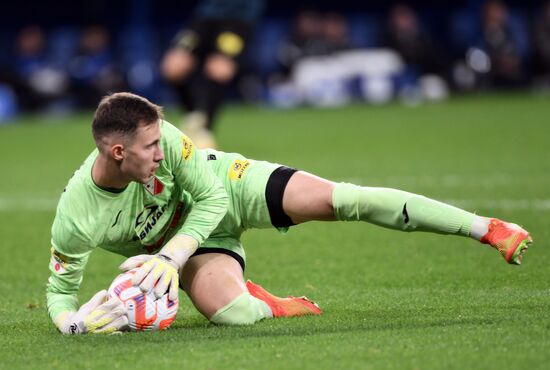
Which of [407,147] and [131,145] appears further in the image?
[407,147]

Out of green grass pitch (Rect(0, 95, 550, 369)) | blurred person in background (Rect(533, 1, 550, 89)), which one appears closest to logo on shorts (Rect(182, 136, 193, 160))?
green grass pitch (Rect(0, 95, 550, 369))

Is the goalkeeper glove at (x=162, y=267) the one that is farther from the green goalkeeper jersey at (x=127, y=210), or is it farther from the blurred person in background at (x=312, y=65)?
the blurred person in background at (x=312, y=65)

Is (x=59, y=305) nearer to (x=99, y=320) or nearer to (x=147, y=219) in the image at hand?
(x=99, y=320)

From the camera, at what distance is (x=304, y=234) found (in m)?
8.10

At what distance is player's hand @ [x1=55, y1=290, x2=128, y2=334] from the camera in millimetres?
4863

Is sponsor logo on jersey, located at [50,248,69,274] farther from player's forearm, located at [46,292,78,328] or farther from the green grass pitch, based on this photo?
the green grass pitch

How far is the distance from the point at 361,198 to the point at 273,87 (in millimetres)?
18982

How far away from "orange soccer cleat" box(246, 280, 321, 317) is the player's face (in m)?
0.88

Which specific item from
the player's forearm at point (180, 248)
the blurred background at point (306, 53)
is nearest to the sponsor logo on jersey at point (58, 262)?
the player's forearm at point (180, 248)

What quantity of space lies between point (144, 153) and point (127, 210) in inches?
16.0

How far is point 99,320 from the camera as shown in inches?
192

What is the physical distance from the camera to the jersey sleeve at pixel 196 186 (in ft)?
16.3

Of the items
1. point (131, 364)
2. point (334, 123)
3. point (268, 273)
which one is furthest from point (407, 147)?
point (131, 364)

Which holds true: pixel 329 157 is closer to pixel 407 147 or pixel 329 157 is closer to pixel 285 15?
pixel 407 147
